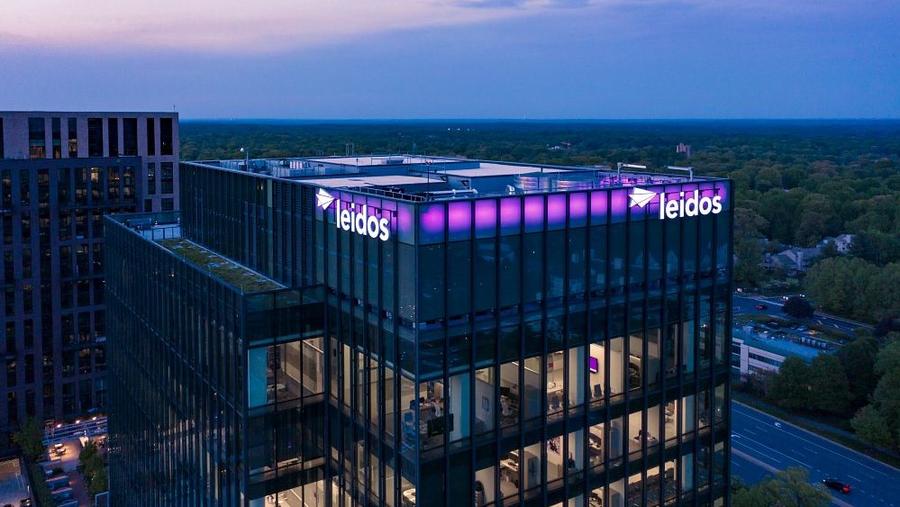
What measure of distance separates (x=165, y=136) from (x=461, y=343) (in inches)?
4273

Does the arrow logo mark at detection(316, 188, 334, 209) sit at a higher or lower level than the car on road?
higher

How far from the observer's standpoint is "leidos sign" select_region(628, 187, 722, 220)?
4197 cm

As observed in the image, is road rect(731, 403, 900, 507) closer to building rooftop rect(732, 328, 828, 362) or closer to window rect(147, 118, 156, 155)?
building rooftop rect(732, 328, 828, 362)

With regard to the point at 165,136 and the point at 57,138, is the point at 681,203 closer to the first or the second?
the point at 165,136

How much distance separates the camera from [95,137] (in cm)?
12812

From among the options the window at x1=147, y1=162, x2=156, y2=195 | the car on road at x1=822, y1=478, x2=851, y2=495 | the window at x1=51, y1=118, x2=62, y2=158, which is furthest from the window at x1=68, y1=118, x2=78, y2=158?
the car on road at x1=822, y1=478, x2=851, y2=495

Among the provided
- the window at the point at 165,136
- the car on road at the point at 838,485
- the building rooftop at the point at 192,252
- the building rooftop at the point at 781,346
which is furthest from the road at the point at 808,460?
the window at the point at 165,136

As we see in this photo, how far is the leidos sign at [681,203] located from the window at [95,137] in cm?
10857

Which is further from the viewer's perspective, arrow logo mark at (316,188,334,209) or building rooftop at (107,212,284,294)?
building rooftop at (107,212,284,294)

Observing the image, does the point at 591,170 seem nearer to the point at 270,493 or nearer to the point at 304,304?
the point at 304,304

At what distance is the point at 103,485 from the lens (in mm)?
94938

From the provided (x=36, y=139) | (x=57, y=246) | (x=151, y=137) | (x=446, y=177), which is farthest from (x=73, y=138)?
(x=446, y=177)

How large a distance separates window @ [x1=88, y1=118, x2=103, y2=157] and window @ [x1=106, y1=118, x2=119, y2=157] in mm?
1310

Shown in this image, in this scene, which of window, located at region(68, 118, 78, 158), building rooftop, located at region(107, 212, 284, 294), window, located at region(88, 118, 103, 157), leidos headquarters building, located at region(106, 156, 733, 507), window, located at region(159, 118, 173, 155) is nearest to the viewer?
leidos headquarters building, located at region(106, 156, 733, 507)
